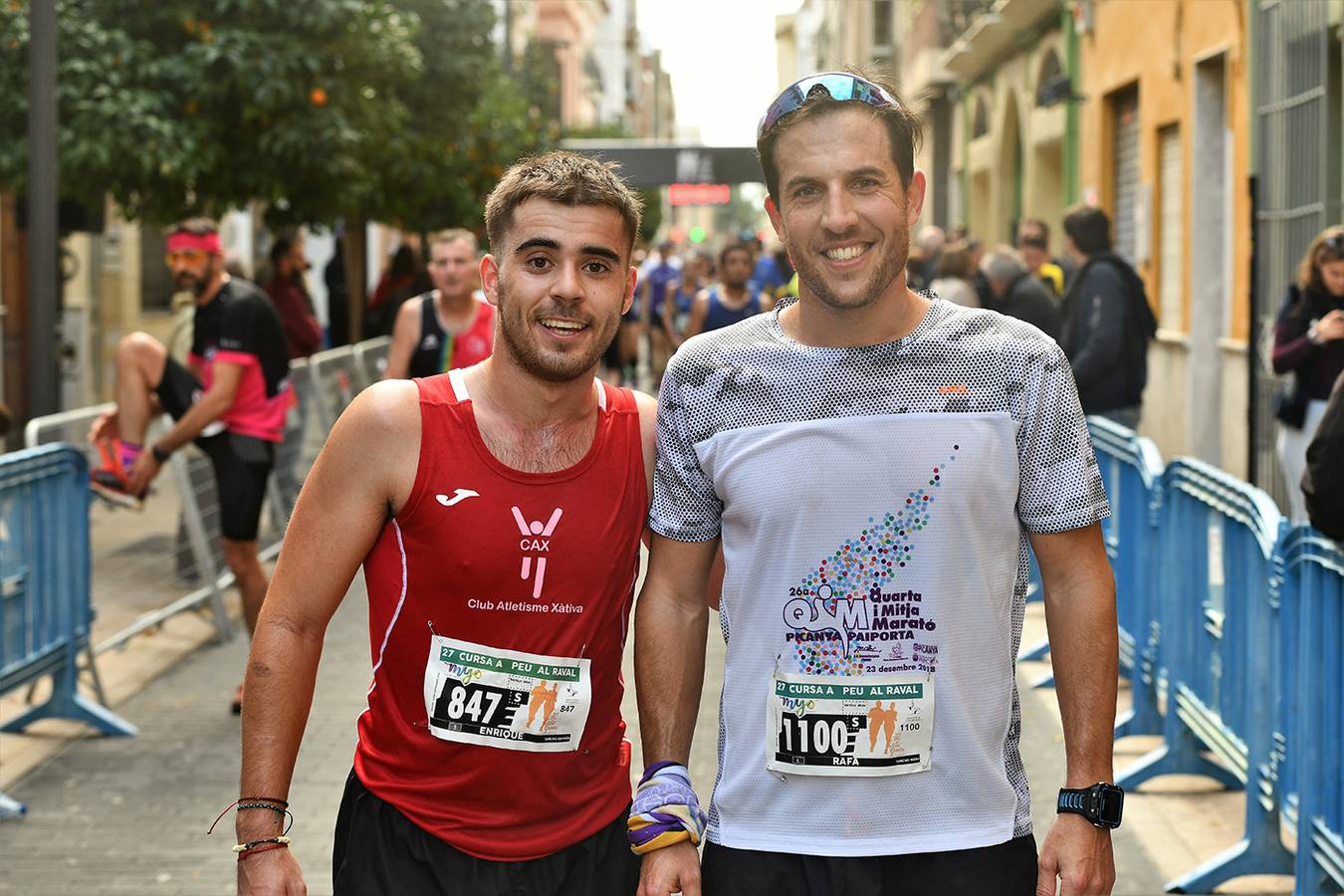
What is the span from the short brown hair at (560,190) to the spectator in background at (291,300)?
37.1 feet

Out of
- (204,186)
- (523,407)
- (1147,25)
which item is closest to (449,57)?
(204,186)

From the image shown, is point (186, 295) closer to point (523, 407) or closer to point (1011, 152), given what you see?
point (523, 407)

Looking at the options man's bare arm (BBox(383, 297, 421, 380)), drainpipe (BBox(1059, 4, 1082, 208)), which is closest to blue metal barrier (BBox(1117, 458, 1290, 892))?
man's bare arm (BBox(383, 297, 421, 380))

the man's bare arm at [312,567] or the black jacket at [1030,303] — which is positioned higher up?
the black jacket at [1030,303]

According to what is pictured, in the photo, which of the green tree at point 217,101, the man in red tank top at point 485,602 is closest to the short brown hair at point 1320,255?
the man in red tank top at point 485,602

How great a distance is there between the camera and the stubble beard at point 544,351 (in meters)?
3.31

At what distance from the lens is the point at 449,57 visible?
58.3ft

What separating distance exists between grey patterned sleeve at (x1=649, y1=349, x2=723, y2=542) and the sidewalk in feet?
9.35

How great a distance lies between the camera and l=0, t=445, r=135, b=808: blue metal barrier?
693 cm

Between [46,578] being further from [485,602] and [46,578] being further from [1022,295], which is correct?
[1022,295]

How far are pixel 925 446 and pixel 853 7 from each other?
166ft

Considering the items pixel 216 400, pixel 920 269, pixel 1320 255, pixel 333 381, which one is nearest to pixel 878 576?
pixel 216 400

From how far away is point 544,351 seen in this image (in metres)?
3.31

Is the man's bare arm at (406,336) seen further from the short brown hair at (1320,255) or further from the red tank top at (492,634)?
the red tank top at (492,634)
